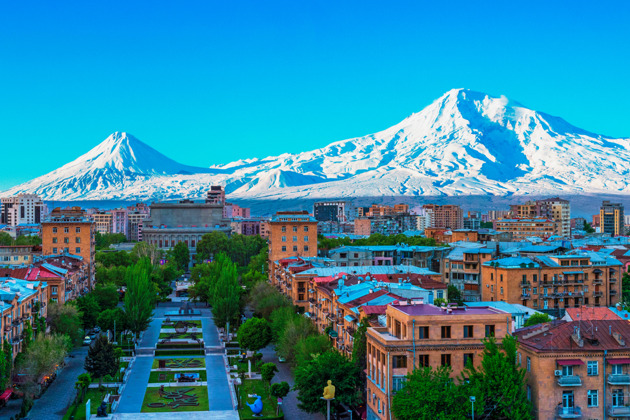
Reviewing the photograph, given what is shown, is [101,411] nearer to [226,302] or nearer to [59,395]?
[59,395]

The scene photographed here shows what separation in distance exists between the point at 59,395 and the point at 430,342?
23958 mm

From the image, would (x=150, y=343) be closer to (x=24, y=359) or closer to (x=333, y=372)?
(x=24, y=359)

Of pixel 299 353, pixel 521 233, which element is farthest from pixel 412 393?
pixel 521 233

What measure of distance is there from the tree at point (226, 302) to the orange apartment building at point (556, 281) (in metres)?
21.8

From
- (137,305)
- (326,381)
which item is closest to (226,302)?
(137,305)

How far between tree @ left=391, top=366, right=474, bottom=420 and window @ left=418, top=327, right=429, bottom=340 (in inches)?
78.3

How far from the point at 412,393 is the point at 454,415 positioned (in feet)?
5.75

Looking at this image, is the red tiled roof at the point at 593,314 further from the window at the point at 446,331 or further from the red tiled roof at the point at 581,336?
the window at the point at 446,331

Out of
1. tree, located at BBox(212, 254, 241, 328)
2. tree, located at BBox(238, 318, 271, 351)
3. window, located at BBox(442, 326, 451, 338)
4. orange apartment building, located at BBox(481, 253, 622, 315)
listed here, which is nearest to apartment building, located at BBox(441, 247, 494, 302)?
orange apartment building, located at BBox(481, 253, 622, 315)

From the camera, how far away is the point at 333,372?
125 feet

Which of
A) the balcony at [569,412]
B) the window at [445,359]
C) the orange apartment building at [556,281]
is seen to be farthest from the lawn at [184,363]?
the balcony at [569,412]

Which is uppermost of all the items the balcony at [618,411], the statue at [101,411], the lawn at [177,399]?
the balcony at [618,411]

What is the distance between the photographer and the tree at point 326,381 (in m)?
38.1

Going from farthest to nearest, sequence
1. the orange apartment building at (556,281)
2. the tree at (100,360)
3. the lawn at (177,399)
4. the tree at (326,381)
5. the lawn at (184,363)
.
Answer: the orange apartment building at (556,281), the lawn at (184,363), the tree at (100,360), the lawn at (177,399), the tree at (326,381)
